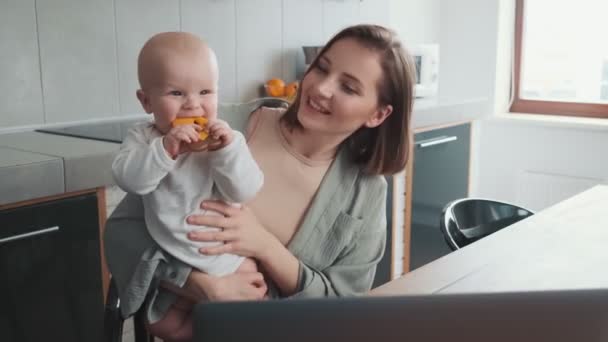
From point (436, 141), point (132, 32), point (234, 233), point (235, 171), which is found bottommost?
point (436, 141)

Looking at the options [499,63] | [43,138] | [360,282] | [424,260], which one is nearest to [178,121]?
[360,282]

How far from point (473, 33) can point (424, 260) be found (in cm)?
147

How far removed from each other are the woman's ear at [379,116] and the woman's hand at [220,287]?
1.14 ft

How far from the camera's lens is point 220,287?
3.51 feet

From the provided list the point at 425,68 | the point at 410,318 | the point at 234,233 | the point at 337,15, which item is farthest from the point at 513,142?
the point at 410,318

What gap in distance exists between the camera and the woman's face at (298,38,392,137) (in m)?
1.17

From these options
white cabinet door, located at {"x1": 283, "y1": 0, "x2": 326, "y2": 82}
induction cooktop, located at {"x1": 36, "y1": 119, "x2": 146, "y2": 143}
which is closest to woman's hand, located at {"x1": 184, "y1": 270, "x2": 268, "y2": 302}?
induction cooktop, located at {"x1": 36, "y1": 119, "x2": 146, "y2": 143}

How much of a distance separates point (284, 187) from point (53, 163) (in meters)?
0.65

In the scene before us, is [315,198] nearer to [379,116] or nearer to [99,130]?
[379,116]

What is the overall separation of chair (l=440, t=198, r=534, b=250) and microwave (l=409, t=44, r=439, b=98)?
136 cm

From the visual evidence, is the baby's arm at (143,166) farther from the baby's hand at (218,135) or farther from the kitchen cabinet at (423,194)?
the kitchen cabinet at (423,194)

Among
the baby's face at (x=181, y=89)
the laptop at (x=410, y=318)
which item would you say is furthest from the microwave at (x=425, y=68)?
the laptop at (x=410, y=318)

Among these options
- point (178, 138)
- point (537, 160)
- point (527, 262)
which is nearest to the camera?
point (178, 138)

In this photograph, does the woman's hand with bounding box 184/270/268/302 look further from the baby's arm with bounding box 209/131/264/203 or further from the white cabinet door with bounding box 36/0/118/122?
the white cabinet door with bounding box 36/0/118/122
